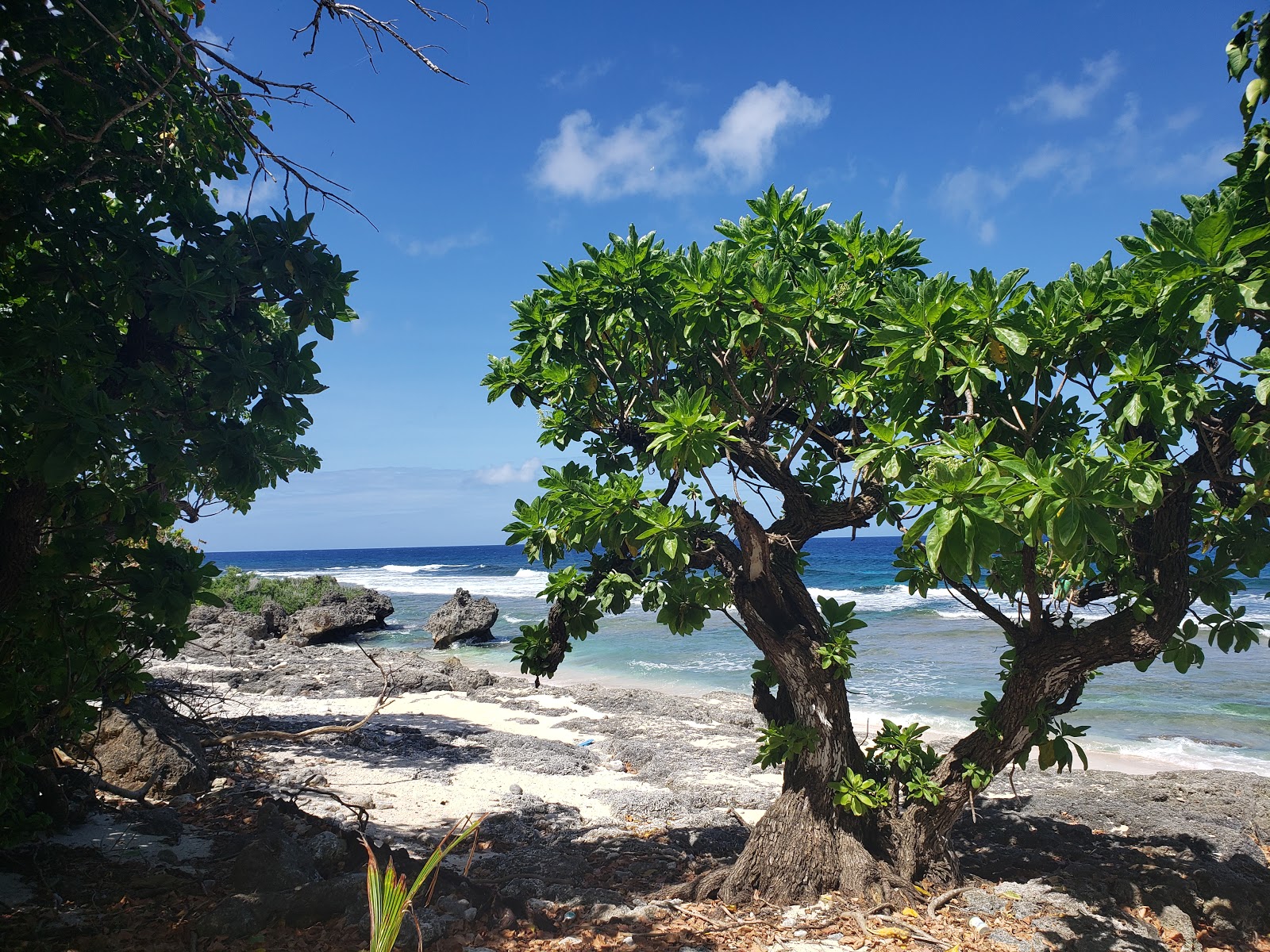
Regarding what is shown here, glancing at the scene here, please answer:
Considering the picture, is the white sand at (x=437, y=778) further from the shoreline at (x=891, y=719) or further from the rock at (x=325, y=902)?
the shoreline at (x=891, y=719)

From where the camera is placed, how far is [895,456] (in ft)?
11.1

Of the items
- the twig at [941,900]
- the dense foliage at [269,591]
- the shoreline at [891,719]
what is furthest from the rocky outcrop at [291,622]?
the twig at [941,900]

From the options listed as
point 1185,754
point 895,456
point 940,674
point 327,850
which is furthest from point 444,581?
point 895,456

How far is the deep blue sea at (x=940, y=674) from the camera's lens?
37.5ft

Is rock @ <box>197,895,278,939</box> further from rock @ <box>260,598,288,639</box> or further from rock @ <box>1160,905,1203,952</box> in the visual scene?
rock @ <box>260,598,288,639</box>

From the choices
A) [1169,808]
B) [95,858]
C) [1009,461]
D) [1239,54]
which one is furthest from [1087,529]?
[1169,808]

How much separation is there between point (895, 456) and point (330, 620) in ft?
68.0

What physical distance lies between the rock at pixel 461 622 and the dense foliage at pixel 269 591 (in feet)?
13.0

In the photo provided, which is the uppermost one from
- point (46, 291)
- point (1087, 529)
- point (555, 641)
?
point (46, 291)

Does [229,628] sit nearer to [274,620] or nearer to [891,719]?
[274,620]

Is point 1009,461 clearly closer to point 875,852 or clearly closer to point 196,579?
point 875,852

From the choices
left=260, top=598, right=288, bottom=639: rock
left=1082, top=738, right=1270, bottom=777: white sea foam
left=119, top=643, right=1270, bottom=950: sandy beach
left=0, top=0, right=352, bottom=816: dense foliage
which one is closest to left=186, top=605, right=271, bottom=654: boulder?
left=260, top=598, right=288, bottom=639: rock

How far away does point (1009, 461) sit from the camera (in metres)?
2.95

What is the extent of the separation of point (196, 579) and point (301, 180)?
6.56 ft
